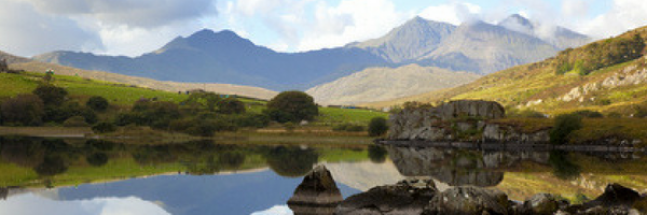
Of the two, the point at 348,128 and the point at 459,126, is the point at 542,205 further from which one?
the point at 348,128

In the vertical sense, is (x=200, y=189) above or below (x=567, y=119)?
below

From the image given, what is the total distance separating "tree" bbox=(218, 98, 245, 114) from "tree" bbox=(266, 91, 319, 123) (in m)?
7.97

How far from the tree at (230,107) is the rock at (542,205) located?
139401mm

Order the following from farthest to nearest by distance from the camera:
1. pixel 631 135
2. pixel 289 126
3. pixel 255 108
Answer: pixel 255 108 → pixel 289 126 → pixel 631 135

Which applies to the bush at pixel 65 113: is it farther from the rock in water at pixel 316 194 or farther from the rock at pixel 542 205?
the rock at pixel 542 205

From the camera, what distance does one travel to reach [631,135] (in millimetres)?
87625

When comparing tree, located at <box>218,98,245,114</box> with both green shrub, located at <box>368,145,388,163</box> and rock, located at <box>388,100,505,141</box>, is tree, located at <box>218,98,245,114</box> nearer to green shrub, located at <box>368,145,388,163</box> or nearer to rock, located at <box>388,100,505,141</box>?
rock, located at <box>388,100,505,141</box>

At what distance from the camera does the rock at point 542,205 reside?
74.6ft

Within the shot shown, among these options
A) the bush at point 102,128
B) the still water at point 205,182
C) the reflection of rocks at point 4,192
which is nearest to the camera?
the still water at point 205,182

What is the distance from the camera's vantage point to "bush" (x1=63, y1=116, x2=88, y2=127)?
129625 millimetres

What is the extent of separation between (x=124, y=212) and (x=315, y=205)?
8698mm

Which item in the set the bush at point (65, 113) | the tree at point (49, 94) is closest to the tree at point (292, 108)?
the bush at point (65, 113)

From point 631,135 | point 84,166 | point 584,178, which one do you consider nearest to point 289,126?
point 631,135

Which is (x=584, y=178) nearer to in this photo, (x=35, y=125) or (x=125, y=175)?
(x=125, y=175)
